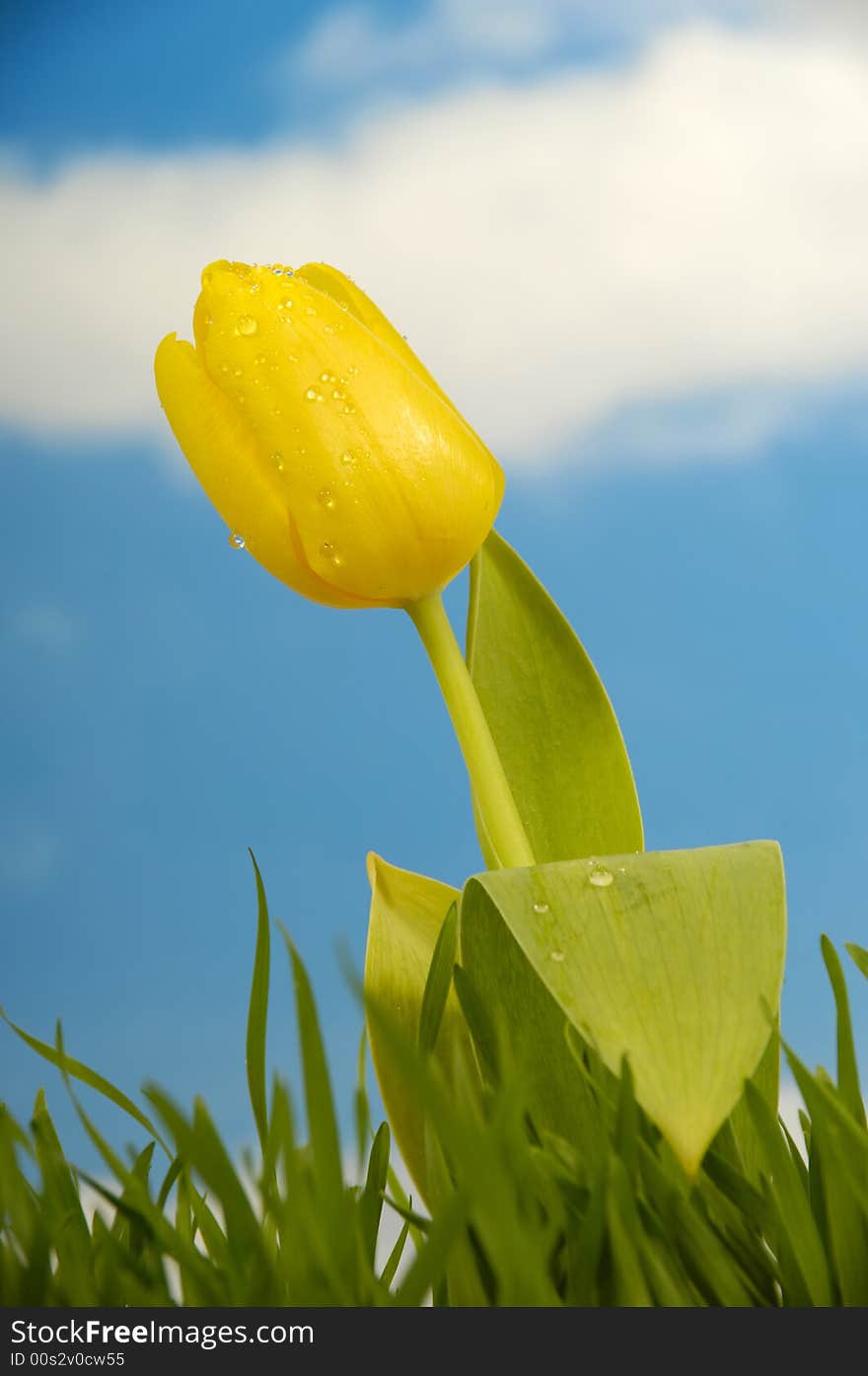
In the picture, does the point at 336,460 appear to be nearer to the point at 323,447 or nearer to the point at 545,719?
the point at 323,447

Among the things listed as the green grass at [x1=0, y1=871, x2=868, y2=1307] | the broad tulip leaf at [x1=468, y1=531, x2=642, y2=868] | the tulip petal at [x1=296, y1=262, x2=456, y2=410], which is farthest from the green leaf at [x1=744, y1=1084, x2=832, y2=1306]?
the tulip petal at [x1=296, y1=262, x2=456, y2=410]

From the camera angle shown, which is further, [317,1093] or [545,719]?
[545,719]

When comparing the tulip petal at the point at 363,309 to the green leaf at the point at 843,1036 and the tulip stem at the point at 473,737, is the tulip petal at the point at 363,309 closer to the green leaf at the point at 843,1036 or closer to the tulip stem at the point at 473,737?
the tulip stem at the point at 473,737

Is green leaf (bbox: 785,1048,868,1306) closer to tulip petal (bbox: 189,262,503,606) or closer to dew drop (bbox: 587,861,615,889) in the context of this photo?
dew drop (bbox: 587,861,615,889)

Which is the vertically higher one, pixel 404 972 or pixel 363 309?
pixel 363 309

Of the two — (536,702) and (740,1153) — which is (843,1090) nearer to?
(740,1153)

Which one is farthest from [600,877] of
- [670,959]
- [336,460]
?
[336,460]

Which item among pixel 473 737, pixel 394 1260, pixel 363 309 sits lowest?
pixel 394 1260

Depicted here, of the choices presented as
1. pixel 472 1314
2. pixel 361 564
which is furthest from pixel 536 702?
pixel 472 1314
